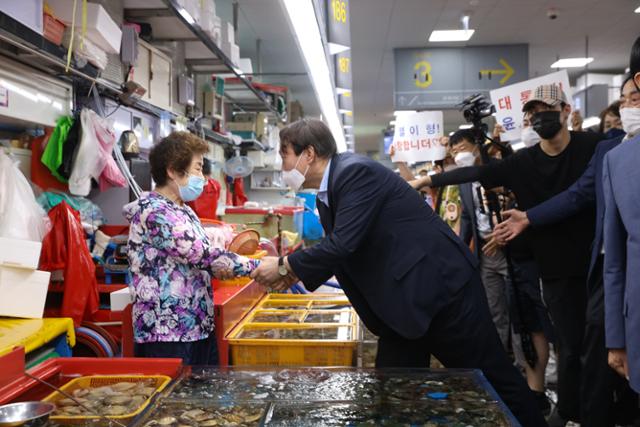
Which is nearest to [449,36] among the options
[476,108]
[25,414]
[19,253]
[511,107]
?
[511,107]

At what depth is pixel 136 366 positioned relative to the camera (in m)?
2.11

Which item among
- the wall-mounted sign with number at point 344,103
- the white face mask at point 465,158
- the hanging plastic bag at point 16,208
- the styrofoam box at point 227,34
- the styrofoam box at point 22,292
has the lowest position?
the styrofoam box at point 22,292

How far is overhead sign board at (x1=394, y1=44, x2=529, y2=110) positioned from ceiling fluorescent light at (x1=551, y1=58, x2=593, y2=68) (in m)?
2.27

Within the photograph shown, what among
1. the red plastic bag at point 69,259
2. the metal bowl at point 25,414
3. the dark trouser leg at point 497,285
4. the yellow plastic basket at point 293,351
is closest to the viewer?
the metal bowl at point 25,414

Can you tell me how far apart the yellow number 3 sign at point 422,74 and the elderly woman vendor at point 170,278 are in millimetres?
6983

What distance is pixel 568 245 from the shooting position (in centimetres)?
315

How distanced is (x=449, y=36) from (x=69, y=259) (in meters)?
7.26

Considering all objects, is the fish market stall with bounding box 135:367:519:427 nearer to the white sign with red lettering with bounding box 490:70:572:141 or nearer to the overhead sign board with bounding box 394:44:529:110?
the white sign with red lettering with bounding box 490:70:572:141

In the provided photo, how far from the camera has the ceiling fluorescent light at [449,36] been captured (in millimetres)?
8534

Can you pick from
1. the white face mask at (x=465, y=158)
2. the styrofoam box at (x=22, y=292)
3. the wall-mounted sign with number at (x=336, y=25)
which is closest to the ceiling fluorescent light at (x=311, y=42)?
the wall-mounted sign with number at (x=336, y=25)

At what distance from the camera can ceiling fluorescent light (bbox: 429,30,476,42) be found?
8534 millimetres

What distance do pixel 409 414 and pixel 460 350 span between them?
0.74 meters

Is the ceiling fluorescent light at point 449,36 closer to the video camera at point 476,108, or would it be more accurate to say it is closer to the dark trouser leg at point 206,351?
the video camera at point 476,108

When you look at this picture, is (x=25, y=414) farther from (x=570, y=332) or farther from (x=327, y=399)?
(x=570, y=332)
